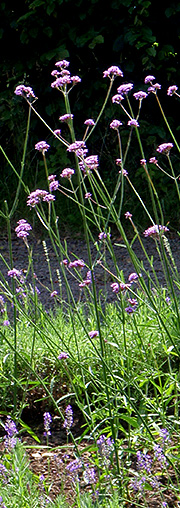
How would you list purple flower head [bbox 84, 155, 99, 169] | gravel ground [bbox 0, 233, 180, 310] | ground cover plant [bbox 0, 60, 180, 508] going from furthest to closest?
gravel ground [bbox 0, 233, 180, 310] → purple flower head [bbox 84, 155, 99, 169] → ground cover plant [bbox 0, 60, 180, 508]

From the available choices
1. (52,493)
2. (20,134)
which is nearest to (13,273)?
(52,493)

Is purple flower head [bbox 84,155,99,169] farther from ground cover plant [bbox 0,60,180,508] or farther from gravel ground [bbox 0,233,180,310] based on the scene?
gravel ground [bbox 0,233,180,310]

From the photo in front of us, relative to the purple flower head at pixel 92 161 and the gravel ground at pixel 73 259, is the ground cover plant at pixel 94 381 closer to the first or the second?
the purple flower head at pixel 92 161

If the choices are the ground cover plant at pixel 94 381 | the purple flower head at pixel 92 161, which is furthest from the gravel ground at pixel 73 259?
the purple flower head at pixel 92 161

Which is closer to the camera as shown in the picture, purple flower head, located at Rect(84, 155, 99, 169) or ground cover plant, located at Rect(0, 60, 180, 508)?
ground cover plant, located at Rect(0, 60, 180, 508)

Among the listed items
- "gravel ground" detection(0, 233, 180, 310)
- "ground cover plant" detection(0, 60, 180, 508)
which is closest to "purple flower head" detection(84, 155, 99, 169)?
"ground cover plant" detection(0, 60, 180, 508)

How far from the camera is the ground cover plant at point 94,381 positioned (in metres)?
2.03

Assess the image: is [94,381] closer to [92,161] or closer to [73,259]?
[92,161]

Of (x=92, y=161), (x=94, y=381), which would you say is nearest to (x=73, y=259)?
(x=94, y=381)

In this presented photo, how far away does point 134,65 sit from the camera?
6.10 meters

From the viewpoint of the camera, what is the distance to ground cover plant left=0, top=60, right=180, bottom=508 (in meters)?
2.03

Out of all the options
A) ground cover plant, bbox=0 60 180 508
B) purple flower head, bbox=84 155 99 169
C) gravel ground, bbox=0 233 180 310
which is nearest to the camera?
ground cover plant, bbox=0 60 180 508

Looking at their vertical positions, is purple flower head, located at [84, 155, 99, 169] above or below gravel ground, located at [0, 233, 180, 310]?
above

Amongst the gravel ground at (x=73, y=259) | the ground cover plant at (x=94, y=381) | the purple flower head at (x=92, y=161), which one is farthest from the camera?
the gravel ground at (x=73, y=259)
